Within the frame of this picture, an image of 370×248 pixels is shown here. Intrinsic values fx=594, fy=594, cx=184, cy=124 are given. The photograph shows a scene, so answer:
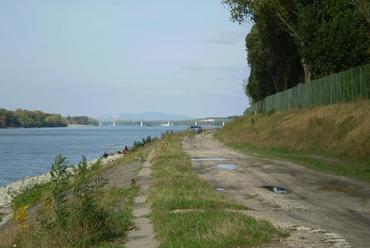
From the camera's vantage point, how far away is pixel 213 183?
18.7 m

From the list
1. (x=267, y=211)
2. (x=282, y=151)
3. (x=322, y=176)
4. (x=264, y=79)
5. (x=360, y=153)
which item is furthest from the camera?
(x=264, y=79)

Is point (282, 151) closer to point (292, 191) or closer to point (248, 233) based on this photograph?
point (292, 191)

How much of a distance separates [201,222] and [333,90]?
2988cm

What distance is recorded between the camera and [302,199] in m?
15.0

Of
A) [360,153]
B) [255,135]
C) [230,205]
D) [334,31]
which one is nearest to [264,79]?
[255,135]

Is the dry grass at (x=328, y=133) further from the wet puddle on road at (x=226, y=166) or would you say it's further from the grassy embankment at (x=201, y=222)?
the grassy embankment at (x=201, y=222)

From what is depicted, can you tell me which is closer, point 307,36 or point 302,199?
point 302,199

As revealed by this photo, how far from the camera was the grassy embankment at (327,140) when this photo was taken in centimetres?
2445

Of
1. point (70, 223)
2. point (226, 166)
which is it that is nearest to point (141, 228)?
point (70, 223)

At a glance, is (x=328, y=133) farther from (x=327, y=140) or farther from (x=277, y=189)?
(x=277, y=189)

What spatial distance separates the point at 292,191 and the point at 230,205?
4369 millimetres

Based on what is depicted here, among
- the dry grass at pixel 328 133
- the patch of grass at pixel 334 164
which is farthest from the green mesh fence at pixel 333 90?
the patch of grass at pixel 334 164

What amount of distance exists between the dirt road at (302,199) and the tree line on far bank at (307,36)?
8.35 metres

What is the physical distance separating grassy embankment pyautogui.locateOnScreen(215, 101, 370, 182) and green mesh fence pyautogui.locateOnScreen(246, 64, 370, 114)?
112 centimetres
